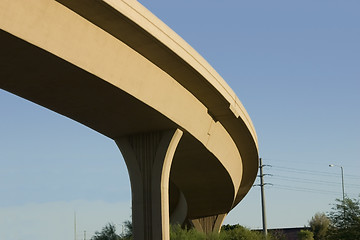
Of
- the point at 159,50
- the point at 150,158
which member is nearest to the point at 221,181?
the point at 150,158

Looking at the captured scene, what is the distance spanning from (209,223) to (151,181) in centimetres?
3009

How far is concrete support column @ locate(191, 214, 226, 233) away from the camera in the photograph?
179ft

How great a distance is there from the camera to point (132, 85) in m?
22.0

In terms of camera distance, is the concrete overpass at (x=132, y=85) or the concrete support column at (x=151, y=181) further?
the concrete support column at (x=151, y=181)

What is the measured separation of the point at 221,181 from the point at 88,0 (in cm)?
2122

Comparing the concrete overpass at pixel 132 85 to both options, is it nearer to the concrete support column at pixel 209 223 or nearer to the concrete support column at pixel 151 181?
the concrete support column at pixel 151 181

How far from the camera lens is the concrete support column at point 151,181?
1011 inches

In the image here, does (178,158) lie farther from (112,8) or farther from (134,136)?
(112,8)

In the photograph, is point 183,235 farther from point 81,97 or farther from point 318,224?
point 318,224

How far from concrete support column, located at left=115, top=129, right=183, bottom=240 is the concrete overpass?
0.04 m

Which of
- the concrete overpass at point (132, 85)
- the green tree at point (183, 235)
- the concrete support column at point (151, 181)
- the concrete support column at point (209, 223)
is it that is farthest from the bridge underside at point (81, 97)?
the concrete support column at point (209, 223)

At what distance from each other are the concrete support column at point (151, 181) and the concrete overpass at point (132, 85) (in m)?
0.04

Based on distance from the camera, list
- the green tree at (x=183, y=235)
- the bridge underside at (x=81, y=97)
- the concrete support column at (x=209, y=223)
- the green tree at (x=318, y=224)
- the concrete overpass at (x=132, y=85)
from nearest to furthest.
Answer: the concrete overpass at (x=132, y=85)
the bridge underside at (x=81, y=97)
the green tree at (x=183, y=235)
the concrete support column at (x=209, y=223)
the green tree at (x=318, y=224)

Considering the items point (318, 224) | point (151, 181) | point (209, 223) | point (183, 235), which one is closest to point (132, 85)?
point (151, 181)
